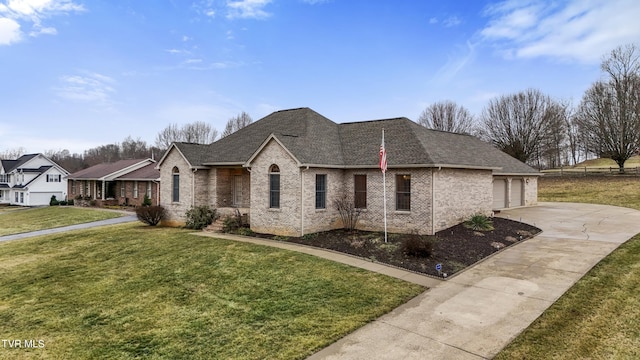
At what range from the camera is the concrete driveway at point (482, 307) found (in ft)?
20.6

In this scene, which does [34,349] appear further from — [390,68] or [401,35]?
[390,68]

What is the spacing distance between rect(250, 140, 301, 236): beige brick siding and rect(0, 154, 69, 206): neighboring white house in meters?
42.5

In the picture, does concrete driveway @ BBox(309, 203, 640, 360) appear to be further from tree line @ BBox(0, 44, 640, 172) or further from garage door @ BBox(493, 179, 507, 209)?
tree line @ BBox(0, 44, 640, 172)

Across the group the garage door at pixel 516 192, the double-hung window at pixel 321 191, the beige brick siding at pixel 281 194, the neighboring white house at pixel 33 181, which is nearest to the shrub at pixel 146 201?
the beige brick siding at pixel 281 194

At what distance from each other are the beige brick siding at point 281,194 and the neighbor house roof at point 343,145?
0.53 meters

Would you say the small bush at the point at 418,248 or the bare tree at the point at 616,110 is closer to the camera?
the small bush at the point at 418,248

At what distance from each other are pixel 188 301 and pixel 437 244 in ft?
31.2

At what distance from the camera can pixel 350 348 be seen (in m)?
6.38

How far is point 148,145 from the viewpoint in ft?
273

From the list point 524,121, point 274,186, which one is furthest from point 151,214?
point 524,121

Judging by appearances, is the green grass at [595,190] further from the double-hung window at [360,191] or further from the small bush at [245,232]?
the small bush at [245,232]

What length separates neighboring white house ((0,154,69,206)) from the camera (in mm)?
46750

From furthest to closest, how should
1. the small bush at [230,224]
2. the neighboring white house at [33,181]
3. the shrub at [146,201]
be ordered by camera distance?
1. the neighboring white house at [33,181]
2. the shrub at [146,201]
3. the small bush at [230,224]

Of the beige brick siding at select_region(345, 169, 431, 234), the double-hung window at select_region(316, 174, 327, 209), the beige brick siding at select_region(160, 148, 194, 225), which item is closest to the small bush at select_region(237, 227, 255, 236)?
the double-hung window at select_region(316, 174, 327, 209)
